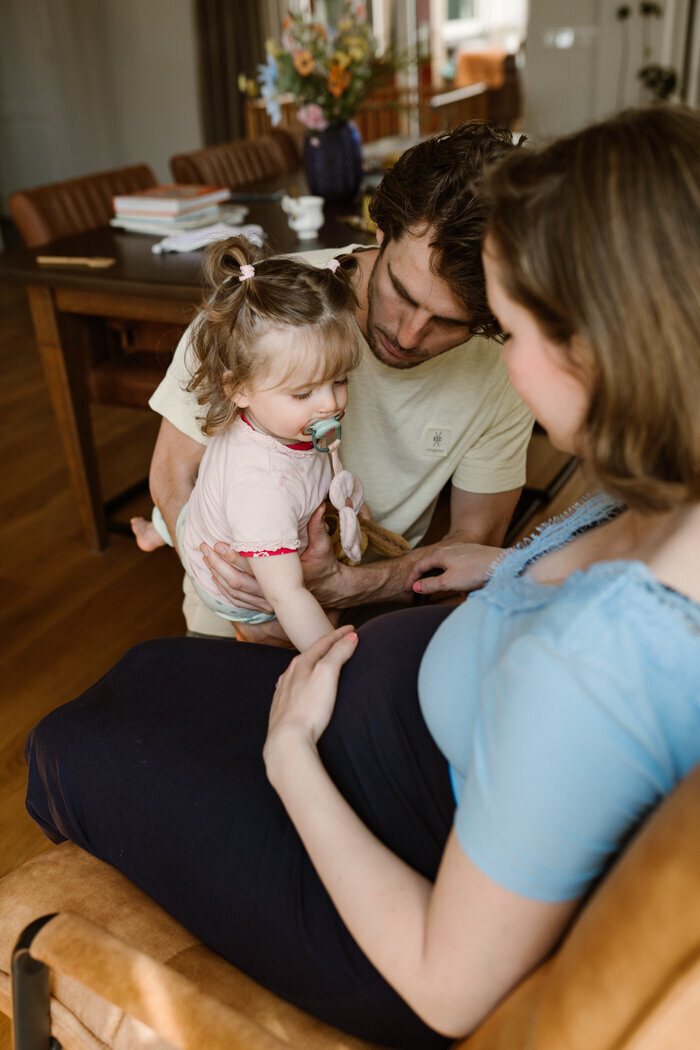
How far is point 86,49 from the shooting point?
6.59 m

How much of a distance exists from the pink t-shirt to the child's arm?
18mm

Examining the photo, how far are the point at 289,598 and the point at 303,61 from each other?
225 centimetres

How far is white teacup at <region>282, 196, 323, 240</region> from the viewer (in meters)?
2.57

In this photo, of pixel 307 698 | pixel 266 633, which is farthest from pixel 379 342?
pixel 307 698

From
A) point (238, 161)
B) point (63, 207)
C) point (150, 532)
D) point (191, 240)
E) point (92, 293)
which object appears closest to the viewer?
point (150, 532)

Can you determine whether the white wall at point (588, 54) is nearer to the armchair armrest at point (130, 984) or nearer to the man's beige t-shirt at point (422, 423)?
the man's beige t-shirt at point (422, 423)

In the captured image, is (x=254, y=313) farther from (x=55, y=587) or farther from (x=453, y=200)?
(x=55, y=587)

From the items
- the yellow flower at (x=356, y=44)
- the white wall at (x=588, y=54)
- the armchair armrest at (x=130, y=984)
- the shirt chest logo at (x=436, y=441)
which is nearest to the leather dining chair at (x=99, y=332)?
the yellow flower at (x=356, y=44)

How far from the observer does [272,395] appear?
1239 millimetres

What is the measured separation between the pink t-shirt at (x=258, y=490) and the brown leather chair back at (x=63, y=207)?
5.49 feet

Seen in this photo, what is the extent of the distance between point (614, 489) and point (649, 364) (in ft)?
0.40

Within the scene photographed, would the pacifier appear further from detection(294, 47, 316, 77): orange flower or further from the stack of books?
detection(294, 47, 316, 77): orange flower

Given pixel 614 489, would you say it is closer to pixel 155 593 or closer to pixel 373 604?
pixel 373 604

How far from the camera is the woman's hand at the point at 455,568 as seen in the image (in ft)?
4.63
